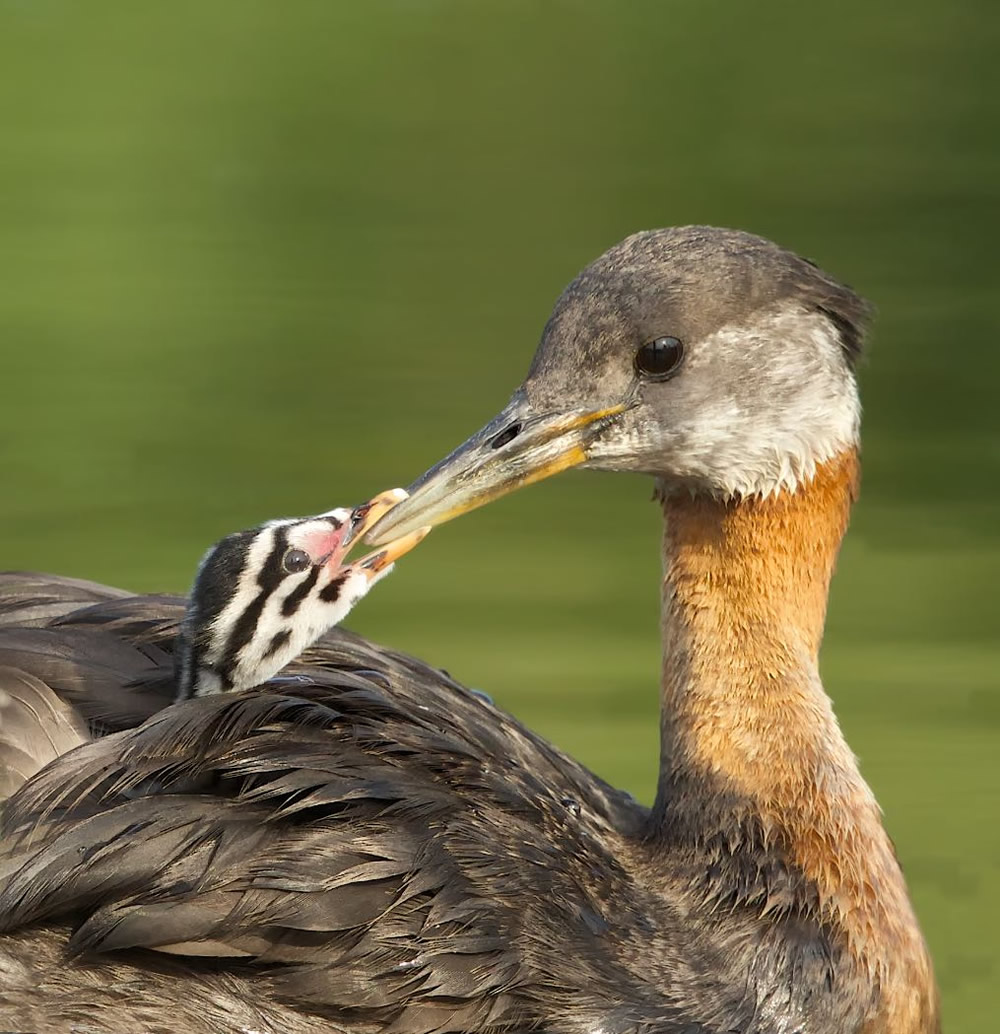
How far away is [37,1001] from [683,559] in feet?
6.93

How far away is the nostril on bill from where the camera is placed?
6188 millimetres

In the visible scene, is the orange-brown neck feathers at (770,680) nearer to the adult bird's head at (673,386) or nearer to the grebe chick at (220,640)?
the adult bird's head at (673,386)

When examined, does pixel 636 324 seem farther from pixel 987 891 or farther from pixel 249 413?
pixel 249 413

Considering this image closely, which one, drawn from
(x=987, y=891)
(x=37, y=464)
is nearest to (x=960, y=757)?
(x=987, y=891)

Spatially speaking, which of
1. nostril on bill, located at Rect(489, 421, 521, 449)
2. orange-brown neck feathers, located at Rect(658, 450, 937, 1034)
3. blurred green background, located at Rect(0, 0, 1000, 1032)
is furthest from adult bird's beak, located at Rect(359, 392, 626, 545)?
blurred green background, located at Rect(0, 0, 1000, 1032)

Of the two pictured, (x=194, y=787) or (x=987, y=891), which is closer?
(x=194, y=787)

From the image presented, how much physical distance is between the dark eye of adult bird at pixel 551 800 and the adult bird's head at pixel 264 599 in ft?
0.08

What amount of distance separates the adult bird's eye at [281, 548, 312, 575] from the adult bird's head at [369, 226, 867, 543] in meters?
0.19

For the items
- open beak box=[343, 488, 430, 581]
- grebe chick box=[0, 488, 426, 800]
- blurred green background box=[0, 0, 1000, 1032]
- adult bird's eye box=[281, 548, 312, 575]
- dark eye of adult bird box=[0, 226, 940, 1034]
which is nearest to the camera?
dark eye of adult bird box=[0, 226, 940, 1034]

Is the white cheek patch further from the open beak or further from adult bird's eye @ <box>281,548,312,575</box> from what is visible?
adult bird's eye @ <box>281,548,312,575</box>

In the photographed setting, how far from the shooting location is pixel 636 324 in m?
6.21

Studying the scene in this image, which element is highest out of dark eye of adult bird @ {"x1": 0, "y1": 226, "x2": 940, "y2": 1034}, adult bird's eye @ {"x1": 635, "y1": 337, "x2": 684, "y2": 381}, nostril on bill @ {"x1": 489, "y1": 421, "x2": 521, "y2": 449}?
adult bird's eye @ {"x1": 635, "y1": 337, "x2": 684, "y2": 381}

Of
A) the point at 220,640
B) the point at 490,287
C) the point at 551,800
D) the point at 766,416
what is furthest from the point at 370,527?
the point at 490,287

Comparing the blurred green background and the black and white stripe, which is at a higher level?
the blurred green background
